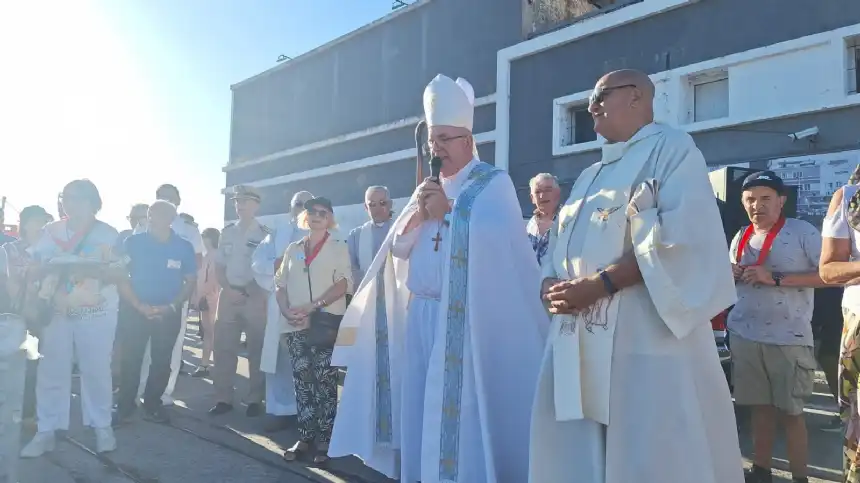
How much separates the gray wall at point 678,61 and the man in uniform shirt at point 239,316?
8.40 m

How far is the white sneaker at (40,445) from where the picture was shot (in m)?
4.70

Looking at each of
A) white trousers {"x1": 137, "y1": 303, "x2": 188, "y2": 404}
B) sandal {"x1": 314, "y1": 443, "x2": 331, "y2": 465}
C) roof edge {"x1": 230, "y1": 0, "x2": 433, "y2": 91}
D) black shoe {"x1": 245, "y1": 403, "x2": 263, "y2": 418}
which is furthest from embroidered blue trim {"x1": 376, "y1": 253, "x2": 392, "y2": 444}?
roof edge {"x1": 230, "y1": 0, "x2": 433, "y2": 91}

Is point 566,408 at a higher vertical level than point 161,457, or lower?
higher

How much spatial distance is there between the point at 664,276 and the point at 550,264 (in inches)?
22.4

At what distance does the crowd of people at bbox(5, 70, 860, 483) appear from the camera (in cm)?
229

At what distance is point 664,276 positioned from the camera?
7.30ft

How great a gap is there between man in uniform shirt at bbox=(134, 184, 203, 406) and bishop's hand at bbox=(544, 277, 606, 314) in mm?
4650

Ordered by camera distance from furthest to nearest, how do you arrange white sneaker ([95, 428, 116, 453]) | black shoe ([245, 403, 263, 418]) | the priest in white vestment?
black shoe ([245, 403, 263, 418])
the priest in white vestment
white sneaker ([95, 428, 116, 453])

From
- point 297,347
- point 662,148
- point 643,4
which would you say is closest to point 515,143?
point 643,4

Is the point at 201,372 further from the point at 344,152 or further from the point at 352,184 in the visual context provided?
the point at 344,152

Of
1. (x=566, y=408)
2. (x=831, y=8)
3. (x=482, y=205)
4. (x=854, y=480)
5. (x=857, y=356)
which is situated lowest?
(x=854, y=480)

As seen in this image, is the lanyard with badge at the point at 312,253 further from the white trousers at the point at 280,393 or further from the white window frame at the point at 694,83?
the white window frame at the point at 694,83

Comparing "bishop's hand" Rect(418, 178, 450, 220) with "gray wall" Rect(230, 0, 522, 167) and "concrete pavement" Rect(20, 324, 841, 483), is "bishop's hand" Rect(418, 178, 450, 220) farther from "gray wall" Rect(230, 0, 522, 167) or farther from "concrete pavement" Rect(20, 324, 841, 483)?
"gray wall" Rect(230, 0, 522, 167)

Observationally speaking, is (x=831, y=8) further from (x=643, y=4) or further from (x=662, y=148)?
(x=662, y=148)
